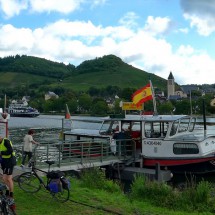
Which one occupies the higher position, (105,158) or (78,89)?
(78,89)

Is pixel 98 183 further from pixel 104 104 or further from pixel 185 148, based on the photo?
pixel 104 104

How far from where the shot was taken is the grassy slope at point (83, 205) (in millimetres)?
9062

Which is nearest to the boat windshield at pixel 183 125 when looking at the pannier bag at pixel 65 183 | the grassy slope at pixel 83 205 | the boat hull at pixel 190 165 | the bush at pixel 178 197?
the boat hull at pixel 190 165

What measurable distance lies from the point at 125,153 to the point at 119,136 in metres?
0.92

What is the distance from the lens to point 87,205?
963cm

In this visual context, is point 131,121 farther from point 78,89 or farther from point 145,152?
point 78,89

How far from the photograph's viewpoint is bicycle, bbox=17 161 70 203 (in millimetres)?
10117

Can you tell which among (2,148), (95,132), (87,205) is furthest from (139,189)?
(95,132)

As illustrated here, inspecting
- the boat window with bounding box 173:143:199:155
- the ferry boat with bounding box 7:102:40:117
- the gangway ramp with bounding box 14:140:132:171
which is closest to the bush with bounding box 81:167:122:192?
the gangway ramp with bounding box 14:140:132:171

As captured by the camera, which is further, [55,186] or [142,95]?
[142,95]

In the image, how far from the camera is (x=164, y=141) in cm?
1889

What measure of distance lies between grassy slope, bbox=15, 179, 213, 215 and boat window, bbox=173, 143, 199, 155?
8025 millimetres

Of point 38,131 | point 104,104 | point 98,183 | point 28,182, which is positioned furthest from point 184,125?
point 104,104

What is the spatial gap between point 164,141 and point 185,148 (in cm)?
105
